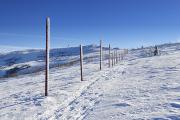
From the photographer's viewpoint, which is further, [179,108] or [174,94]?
[174,94]

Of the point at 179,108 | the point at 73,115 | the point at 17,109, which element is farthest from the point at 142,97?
the point at 17,109

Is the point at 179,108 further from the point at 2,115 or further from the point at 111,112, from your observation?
the point at 2,115

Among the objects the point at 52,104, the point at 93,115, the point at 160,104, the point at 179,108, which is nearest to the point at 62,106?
the point at 52,104

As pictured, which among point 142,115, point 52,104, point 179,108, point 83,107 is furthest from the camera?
point 52,104

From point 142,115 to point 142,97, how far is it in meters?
2.77

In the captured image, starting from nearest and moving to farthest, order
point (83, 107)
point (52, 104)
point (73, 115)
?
point (73, 115)
point (83, 107)
point (52, 104)

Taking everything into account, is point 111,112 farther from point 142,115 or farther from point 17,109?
point 17,109

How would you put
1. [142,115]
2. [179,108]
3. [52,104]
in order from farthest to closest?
[52,104], [179,108], [142,115]

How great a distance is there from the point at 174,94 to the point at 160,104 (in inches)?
70.9

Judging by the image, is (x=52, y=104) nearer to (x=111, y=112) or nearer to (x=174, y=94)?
(x=111, y=112)

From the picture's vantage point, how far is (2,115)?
9.11 meters

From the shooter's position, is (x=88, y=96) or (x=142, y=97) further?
(x=88, y=96)

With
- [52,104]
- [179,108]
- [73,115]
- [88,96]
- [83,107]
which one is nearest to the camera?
[179,108]

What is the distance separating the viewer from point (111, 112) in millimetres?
8273
